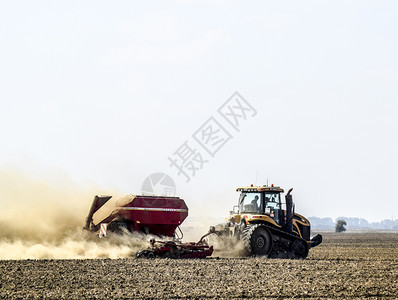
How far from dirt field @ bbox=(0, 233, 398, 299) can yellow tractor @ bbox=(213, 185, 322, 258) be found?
2242 millimetres

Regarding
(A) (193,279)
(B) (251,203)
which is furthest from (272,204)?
(A) (193,279)

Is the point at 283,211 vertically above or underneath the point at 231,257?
above

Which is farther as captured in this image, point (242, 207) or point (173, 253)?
point (242, 207)

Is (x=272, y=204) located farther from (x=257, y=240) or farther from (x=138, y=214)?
(x=138, y=214)

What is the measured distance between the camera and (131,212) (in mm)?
24703

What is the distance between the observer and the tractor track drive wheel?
23828mm

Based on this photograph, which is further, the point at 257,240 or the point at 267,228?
the point at 267,228

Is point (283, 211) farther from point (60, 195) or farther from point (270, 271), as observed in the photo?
point (60, 195)

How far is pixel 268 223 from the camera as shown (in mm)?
24844

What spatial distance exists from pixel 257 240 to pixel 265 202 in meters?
1.83

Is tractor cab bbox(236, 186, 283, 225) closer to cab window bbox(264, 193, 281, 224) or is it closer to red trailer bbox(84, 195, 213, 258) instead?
cab window bbox(264, 193, 281, 224)

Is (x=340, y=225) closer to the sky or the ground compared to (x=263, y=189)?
closer to the ground

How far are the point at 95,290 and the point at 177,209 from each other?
11.0 metres

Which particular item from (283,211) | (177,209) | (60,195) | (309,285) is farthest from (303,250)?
(60,195)
